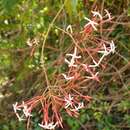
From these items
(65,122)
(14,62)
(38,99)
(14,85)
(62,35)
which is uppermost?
(38,99)

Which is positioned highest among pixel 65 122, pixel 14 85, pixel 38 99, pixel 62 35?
pixel 38 99

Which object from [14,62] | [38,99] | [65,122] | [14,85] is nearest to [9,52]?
[14,62]

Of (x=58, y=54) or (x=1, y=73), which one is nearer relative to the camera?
(x=58, y=54)

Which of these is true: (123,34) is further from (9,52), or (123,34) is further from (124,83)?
(9,52)

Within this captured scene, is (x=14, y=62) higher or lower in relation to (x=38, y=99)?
lower

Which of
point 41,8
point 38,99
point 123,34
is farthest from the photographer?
point 123,34

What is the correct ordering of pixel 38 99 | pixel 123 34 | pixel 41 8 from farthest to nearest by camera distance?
pixel 123 34, pixel 41 8, pixel 38 99

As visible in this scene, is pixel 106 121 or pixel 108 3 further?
pixel 106 121

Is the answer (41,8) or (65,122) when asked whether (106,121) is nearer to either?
(65,122)

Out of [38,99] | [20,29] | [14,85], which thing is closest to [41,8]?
[20,29]
